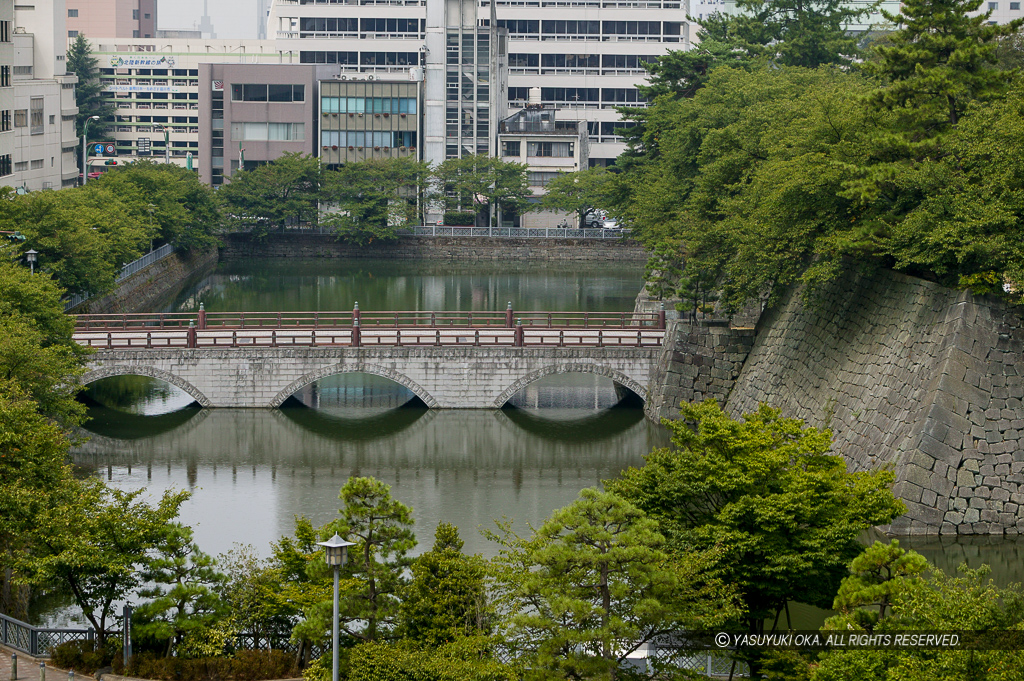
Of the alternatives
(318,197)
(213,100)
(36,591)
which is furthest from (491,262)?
(36,591)

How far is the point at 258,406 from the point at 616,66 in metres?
71.7

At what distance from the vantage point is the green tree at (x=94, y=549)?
22.6 m

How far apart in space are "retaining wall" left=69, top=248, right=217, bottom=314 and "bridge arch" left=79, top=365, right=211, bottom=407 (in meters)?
10.5

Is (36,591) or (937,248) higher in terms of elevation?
(937,248)

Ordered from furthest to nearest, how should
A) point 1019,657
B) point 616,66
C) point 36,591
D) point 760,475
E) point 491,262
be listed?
point 616,66, point 491,262, point 36,591, point 760,475, point 1019,657

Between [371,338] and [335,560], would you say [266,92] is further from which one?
[335,560]

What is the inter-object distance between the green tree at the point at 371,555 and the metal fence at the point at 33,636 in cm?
493

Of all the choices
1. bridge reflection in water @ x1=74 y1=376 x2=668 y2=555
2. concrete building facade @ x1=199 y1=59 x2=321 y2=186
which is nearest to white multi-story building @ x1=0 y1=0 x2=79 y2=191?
concrete building facade @ x1=199 y1=59 x2=321 y2=186

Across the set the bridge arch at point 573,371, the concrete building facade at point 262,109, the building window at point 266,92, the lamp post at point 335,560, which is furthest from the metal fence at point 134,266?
the lamp post at point 335,560

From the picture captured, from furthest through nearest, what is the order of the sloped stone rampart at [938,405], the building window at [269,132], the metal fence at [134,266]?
the building window at [269,132], the metal fence at [134,266], the sloped stone rampart at [938,405]

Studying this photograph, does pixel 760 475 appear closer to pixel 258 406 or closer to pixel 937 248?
pixel 937 248

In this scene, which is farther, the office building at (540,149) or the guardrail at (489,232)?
→ the office building at (540,149)

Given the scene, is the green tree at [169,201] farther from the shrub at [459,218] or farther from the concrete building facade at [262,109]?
the shrub at [459,218]

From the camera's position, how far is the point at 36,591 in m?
28.3
